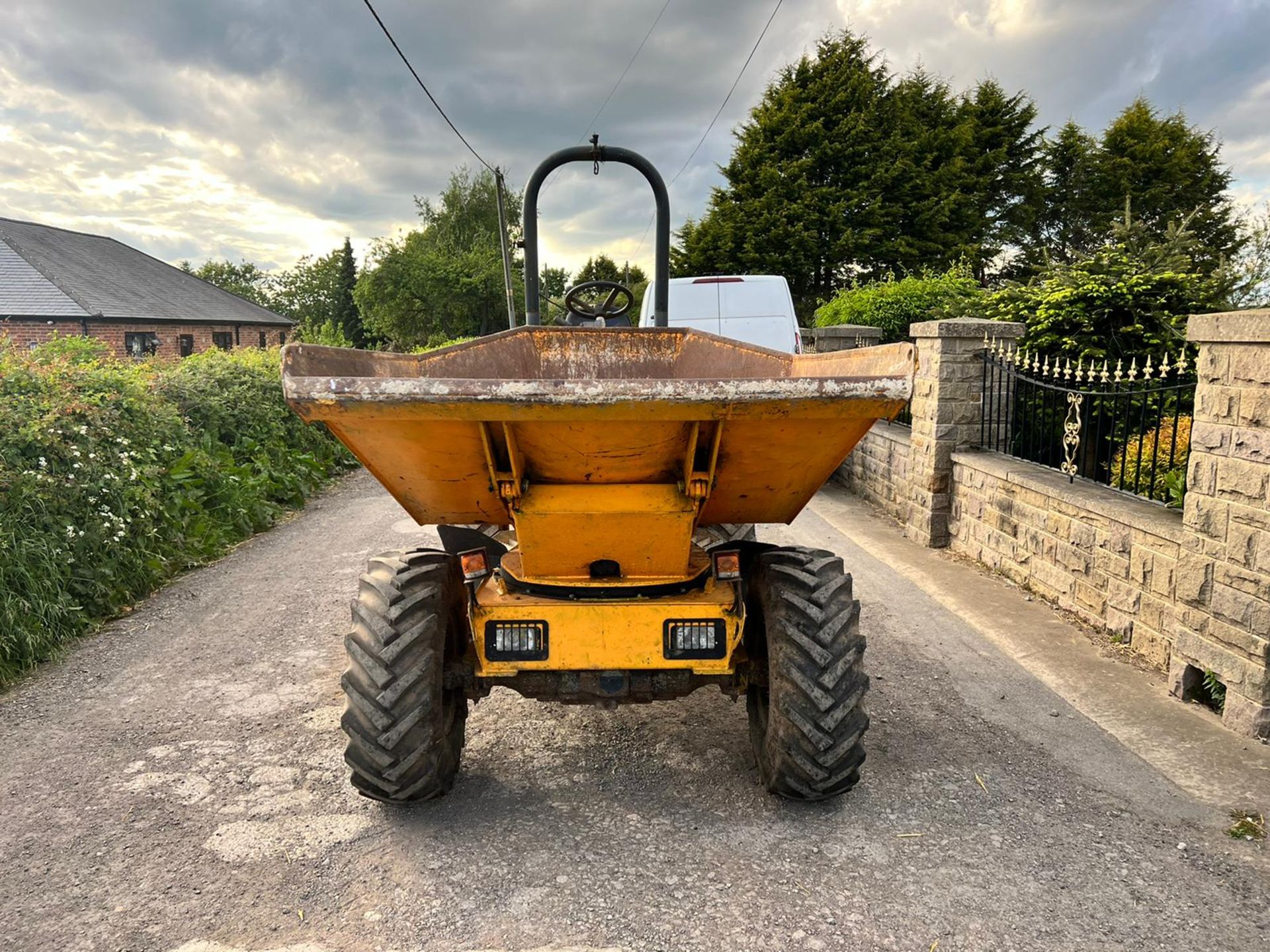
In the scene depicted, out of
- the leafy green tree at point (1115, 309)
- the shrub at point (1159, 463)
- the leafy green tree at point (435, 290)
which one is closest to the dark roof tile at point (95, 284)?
the leafy green tree at point (435, 290)

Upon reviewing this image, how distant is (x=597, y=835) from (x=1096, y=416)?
5.08 meters

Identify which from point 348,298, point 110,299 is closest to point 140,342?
point 110,299

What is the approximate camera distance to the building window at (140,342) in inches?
1105

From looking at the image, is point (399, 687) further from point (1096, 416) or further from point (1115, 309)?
point (1115, 309)

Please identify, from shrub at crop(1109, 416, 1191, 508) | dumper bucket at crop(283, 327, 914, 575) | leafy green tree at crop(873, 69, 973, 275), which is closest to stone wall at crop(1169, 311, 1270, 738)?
shrub at crop(1109, 416, 1191, 508)

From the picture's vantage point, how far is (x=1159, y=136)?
30.5m

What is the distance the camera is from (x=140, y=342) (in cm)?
2894

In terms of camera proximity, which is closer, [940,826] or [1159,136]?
[940,826]

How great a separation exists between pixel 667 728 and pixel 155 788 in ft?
6.79

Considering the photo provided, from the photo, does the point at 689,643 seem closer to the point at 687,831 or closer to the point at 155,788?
the point at 687,831

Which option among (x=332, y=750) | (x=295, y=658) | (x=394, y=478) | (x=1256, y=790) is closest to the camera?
(x=394, y=478)


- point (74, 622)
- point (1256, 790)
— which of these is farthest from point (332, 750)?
point (1256, 790)

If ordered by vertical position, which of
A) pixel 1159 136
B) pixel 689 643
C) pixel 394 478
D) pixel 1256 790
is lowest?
pixel 1256 790

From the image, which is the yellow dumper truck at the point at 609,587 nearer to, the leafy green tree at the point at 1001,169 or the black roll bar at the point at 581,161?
the black roll bar at the point at 581,161
